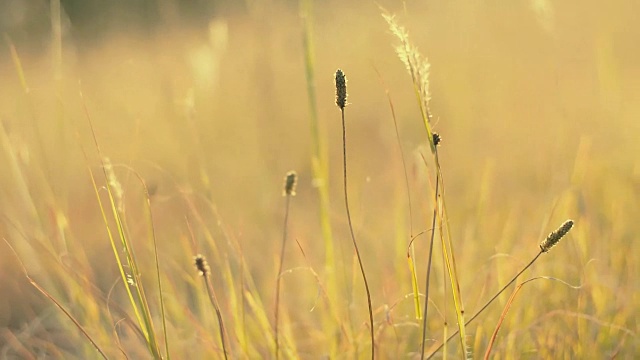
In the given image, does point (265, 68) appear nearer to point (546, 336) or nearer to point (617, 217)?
point (617, 217)

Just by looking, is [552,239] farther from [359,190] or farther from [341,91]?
[359,190]

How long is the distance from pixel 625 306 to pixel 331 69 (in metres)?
2.82

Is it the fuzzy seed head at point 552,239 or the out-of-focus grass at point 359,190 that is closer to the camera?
the fuzzy seed head at point 552,239

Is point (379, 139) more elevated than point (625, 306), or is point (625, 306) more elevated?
point (379, 139)

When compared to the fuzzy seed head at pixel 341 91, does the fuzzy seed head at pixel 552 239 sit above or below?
below

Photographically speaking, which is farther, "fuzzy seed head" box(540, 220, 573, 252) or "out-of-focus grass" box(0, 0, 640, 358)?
"out-of-focus grass" box(0, 0, 640, 358)

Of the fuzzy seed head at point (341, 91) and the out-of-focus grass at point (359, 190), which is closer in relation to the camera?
the fuzzy seed head at point (341, 91)

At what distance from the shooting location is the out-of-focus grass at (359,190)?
124 cm

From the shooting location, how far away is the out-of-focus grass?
48.7 inches

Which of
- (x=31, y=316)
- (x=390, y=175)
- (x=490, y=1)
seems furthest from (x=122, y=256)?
(x=490, y=1)

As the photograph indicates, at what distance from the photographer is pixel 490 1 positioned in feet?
10.7

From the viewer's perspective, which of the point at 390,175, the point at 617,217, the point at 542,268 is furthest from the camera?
the point at 390,175

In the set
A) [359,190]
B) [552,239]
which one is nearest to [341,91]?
[552,239]

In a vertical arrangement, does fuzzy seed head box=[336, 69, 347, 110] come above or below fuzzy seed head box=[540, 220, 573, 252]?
above
